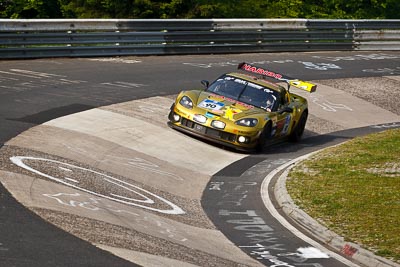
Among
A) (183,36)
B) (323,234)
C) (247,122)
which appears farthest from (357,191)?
(183,36)

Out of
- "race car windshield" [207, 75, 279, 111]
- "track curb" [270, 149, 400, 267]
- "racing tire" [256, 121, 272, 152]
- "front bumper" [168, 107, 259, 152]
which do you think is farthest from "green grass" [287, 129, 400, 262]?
"race car windshield" [207, 75, 279, 111]

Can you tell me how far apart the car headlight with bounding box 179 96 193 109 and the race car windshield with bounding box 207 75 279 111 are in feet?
3.23

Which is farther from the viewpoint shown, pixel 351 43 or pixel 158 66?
pixel 351 43

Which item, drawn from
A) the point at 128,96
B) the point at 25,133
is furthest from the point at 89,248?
the point at 128,96

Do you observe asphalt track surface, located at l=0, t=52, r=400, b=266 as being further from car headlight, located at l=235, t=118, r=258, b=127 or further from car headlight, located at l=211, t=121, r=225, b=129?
car headlight, located at l=235, t=118, r=258, b=127

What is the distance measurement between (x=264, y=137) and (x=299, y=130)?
2203 millimetres

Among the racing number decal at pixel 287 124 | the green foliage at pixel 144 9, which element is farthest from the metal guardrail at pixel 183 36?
the racing number decal at pixel 287 124

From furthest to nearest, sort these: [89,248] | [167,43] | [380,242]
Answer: [167,43]
[380,242]
[89,248]

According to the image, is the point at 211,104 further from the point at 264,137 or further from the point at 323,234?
the point at 323,234

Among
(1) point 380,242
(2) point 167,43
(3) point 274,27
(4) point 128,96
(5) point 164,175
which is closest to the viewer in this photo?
(1) point 380,242

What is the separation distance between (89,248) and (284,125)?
9.90m

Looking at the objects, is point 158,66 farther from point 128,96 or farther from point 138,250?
point 138,250

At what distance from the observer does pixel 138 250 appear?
401 inches

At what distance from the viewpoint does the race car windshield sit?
18844 millimetres
